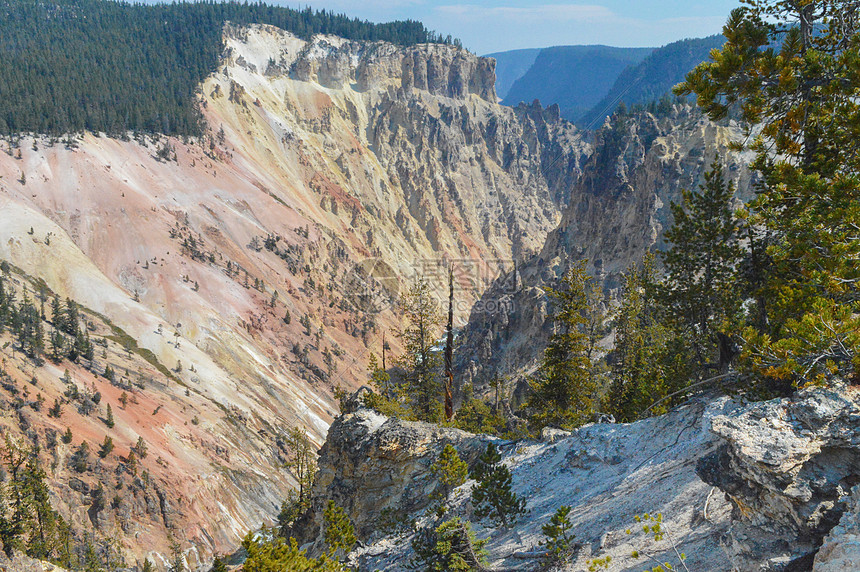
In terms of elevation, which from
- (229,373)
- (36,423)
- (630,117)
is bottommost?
(229,373)

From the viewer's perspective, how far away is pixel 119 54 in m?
133

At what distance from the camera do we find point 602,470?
14820 millimetres

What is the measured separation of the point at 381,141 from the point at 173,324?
330ft

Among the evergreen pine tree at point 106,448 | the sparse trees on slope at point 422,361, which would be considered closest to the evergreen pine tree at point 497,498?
the sparse trees on slope at point 422,361

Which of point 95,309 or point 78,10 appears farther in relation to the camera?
point 78,10

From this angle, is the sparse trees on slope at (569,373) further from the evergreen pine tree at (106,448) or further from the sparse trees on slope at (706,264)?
the evergreen pine tree at (106,448)

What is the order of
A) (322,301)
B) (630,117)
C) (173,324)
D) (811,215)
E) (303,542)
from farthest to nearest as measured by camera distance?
(630,117), (322,301), (173,324), (303,542), (811,215)

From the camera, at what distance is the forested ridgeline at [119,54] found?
89.9m

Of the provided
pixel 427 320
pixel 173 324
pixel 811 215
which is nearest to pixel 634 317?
pixel 427 320

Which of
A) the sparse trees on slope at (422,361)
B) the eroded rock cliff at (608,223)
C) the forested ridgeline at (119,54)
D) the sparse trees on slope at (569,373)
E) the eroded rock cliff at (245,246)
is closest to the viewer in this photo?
the sparse trees on slope at (569,373)

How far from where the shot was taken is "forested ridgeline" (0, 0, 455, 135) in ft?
295

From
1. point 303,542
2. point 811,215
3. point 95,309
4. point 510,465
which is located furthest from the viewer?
point 95,309

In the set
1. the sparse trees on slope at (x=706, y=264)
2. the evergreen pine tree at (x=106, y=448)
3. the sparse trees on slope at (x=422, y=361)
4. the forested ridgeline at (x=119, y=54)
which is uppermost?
the forested ridgeline at (x=119, y=54)

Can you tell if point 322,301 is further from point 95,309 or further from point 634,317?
point 634,317
